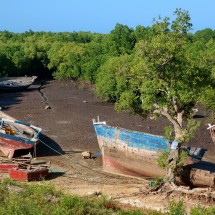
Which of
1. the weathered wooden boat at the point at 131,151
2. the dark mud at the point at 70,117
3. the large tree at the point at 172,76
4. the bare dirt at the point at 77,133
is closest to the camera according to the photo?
the large tree at the point at 172,76

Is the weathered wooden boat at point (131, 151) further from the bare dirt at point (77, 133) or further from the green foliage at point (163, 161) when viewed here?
the green foliage at point (163, 161)

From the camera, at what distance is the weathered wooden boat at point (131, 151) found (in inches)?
901

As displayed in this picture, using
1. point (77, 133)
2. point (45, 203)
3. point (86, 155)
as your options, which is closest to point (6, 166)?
point (86, 155)

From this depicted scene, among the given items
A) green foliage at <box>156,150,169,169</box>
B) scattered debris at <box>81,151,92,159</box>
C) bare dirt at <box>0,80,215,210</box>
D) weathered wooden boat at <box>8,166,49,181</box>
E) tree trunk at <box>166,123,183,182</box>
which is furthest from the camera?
scattered debris at <box>81,151,92,159</box>

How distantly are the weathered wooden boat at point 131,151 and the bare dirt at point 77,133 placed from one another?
80cm

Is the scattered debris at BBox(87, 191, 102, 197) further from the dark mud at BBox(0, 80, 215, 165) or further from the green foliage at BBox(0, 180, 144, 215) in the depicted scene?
A: the dark mud at BBox(0, 80, 215, 165)

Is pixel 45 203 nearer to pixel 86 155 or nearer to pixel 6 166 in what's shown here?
pixel 6 166

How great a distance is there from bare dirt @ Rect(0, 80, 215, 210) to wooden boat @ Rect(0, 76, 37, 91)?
972mm

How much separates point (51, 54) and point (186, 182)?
50807 mm

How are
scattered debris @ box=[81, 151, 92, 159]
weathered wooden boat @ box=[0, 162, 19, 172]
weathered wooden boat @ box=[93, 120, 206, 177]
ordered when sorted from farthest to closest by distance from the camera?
1. scattered debris @ box=[81, 151, 92, 159]
2. weathered wooden boat @ box=[93, 120, 206, 177]
3. weathered wooden boat @ box=[0, 162, 19, 172]

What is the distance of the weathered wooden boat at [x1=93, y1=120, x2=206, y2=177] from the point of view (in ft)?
75.0

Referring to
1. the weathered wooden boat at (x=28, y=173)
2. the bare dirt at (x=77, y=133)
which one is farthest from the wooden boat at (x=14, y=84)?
the weathered wooden boat at (x=28, y=173)

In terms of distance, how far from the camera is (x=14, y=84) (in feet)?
177

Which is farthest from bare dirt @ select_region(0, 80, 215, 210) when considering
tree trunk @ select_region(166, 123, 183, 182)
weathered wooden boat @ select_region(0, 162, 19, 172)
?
weathered wooden boat @ select_region(0, 162, 19, 172)
